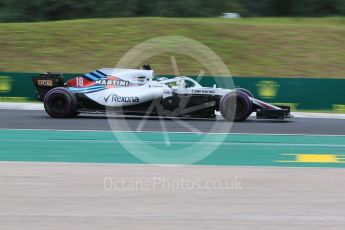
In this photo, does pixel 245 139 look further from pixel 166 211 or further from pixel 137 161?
pixel 166 211

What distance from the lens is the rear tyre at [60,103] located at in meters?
15.1

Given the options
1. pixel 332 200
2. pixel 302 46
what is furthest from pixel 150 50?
pixel 332 200

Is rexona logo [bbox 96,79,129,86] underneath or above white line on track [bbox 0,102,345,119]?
above

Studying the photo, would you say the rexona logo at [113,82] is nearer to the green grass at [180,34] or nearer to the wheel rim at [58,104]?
the wheel rim at [58,104]

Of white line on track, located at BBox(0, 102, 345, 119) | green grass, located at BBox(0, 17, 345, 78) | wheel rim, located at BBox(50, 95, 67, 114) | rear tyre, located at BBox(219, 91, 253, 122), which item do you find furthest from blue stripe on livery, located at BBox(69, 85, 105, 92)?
green grass, located at BBox(0, 17, 345, 78)

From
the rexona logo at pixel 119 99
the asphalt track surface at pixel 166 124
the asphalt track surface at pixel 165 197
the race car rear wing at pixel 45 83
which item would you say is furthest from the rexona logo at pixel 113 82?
the asphalt track surface at pixel 165 197

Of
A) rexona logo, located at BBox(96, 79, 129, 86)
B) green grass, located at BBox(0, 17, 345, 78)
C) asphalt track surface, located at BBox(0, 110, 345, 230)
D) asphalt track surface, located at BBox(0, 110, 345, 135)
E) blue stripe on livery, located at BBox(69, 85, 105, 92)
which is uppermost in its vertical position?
green grass, located at BBox(0, 17, 345, 78)

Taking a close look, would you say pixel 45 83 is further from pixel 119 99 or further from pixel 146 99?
pixel 146 99

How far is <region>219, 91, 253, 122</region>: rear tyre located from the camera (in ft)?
49.1

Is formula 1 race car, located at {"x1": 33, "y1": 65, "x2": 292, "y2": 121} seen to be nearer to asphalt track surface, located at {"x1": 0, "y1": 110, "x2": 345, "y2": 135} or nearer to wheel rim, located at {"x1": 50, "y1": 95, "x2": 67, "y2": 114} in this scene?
wheel rim, located at {"x1": 50, "y1": 95, "x2": 67, "y2": 114}

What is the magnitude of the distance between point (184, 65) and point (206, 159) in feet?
57.1

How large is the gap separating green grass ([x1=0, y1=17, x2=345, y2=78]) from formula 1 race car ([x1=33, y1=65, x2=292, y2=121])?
35.4ft

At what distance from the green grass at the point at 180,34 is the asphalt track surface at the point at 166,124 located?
10501mm

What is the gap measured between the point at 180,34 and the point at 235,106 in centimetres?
1651
